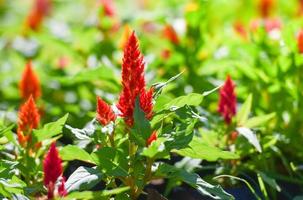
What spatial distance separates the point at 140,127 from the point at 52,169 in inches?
10.4

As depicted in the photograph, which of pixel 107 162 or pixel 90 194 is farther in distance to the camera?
pixel 107 162

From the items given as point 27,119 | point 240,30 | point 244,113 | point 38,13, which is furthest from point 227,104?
point 38,13

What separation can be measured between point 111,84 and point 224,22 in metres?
1.48

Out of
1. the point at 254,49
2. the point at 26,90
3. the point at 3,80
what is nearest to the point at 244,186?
the point at 254,49

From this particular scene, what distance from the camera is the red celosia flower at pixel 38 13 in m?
4.21

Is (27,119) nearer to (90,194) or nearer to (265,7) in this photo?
(90,194)

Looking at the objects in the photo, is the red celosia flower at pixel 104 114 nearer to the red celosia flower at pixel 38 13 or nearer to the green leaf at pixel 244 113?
the green leaf at pixel 244 113

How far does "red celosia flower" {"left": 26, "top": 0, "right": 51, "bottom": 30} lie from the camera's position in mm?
4215

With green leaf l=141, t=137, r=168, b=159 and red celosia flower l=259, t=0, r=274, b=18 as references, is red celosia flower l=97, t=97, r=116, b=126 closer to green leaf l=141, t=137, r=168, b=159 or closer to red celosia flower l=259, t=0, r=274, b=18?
green leaf l=141, t=137, r=168, b=159

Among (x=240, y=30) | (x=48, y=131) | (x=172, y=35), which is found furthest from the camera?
→ (x=240, y=30)

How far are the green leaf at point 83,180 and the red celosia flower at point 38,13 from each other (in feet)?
7.75

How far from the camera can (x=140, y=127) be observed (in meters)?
1.94

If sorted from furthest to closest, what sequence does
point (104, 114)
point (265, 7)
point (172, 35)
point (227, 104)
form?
point (265, 7) → point (172, 35) → point (227, 104) → point (104, 114)

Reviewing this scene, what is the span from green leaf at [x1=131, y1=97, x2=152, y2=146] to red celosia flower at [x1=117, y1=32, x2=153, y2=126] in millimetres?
46
